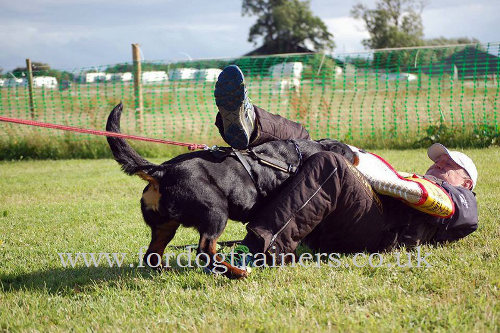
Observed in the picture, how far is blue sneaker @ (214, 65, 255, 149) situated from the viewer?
311cm

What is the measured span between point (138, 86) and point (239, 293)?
8315mm

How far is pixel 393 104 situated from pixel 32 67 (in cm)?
760

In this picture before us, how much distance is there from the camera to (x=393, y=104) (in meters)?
10.0

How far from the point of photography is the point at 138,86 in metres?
10.4

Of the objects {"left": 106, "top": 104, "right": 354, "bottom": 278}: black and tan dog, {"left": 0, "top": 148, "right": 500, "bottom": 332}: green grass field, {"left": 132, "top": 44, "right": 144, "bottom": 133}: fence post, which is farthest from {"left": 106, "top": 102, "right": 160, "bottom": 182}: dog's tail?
Answer: {"left": 132, "top": 44, "right": 144, "bottom": 133}: fence post

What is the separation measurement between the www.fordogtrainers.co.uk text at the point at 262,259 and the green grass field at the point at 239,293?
57 mm

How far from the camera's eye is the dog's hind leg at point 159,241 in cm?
313

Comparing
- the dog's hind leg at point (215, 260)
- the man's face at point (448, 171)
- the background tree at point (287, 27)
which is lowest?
the dog's hind leg at point (215, 260)

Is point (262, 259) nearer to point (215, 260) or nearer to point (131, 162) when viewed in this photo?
point (215, 260)

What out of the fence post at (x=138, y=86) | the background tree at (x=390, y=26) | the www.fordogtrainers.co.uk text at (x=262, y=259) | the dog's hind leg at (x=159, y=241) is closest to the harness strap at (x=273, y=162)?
the www.fordogtrainers.co.uk text at (x=262, y=259)

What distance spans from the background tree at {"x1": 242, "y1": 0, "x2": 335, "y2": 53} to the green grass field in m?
58.4

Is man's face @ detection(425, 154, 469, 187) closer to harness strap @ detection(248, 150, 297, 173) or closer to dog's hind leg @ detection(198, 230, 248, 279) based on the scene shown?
harness strap @ detection(248, 150, 297, 173)

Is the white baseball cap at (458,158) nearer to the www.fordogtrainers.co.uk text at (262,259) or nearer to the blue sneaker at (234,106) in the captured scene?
the www.fordogtrainers.co.uk text at (262,259)

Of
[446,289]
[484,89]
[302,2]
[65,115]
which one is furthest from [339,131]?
[302,2]
